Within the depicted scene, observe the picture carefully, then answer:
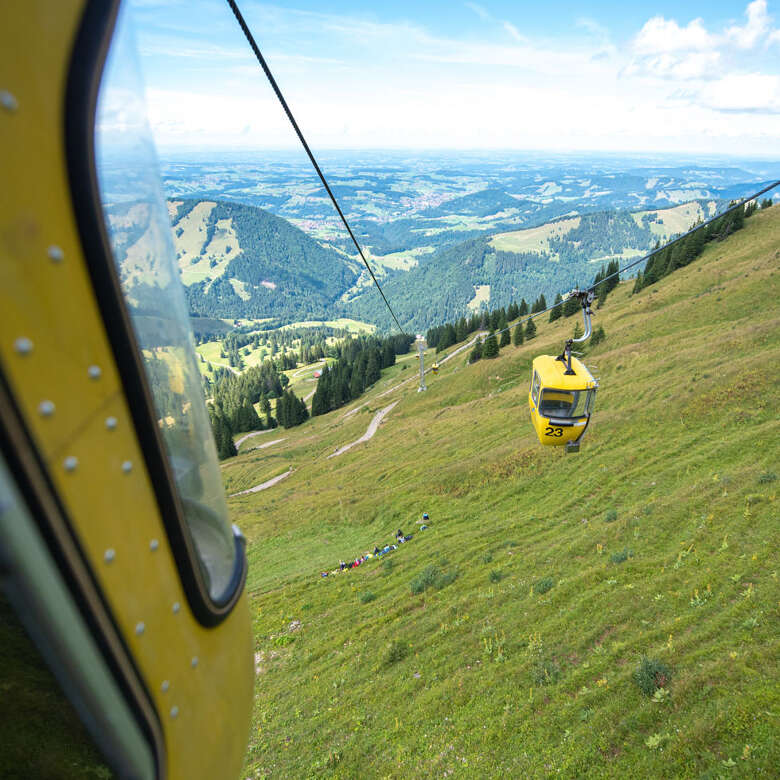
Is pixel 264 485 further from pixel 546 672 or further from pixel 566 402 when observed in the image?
pixel 546 672

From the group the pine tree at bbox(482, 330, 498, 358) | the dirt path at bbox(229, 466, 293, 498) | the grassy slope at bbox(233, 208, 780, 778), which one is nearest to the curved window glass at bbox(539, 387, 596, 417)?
the grassy slope at bbox(233, 208, 780, 778)

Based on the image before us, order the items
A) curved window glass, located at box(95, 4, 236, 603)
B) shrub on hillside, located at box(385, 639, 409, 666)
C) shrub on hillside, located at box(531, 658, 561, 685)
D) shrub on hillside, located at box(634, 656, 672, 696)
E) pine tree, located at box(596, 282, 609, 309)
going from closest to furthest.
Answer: curved window glass, located at box(95, 4, 236, 603) < shrub on hillside, located at box(634, 656, 672, 696) < shrub on hillside, located at box(531, 658, 561, 685) < shrub on hillside, located at box(385, 639, 409, 666) < pine tree, located at box(596, 282, 609, 309)

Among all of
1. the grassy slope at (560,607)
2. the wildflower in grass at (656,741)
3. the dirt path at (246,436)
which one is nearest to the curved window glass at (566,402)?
the grassy slope at (560,607)

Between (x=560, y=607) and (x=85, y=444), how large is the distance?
1350cm

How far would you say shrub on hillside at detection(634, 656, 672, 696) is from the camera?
8.67m

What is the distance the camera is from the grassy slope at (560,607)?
8297 millimetres

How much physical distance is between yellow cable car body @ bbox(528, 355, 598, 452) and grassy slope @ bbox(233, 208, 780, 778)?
3926 mm

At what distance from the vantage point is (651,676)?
8820 mm

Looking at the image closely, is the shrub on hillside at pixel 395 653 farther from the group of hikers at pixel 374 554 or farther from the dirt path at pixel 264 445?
the dirt path at pixel 264 445

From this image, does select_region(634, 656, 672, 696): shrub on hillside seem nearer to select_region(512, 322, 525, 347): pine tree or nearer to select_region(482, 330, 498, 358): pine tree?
select_region(482, 330, 498, 358): pine tree

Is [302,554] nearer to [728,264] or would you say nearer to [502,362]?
[502,362]

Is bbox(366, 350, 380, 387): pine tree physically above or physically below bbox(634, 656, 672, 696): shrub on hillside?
below

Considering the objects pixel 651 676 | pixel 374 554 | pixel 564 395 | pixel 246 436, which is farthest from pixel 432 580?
pixel 246 436

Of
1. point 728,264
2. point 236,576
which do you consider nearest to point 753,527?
point 236,576
